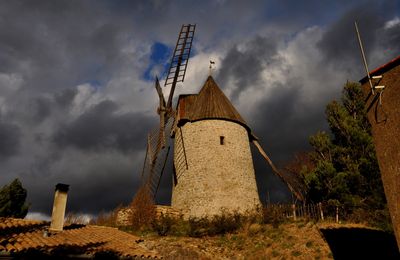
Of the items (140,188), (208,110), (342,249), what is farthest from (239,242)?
(208,110)

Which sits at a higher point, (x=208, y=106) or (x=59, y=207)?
(x=208, y=106)

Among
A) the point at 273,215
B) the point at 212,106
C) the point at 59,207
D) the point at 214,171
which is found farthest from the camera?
the point at 212,106

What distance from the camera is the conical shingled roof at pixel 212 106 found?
19297mm

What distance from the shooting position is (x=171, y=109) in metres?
21.5

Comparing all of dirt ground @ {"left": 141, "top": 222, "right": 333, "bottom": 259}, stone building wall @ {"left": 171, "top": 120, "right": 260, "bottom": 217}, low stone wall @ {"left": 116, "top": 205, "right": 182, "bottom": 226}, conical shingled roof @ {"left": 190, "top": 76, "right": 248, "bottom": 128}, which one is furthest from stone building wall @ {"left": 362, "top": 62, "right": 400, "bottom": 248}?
conical shingled roof @ {"left": 190, "top": 76, "right": 248, "bottom": 128}

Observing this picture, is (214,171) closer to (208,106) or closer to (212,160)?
(212,160)

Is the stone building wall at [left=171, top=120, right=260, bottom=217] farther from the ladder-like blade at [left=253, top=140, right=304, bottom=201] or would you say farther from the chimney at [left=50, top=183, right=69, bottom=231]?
the chimney at [left=50, top=183, right=69, bottom=231]

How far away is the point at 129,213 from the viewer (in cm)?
1670

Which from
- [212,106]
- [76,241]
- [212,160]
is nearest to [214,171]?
[212,160]

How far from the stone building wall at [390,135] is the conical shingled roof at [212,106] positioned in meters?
11.7

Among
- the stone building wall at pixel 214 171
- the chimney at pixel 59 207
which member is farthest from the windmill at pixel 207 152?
the chimney at pixel 59 207

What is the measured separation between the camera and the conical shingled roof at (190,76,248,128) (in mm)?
19297

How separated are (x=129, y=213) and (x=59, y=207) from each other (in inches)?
277

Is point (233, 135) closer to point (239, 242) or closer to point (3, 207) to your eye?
point (239, 242)
